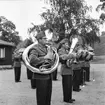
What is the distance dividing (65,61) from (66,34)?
16034 mm

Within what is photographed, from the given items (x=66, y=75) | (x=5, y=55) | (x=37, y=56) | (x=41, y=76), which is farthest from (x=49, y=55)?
(x=5, y=55)

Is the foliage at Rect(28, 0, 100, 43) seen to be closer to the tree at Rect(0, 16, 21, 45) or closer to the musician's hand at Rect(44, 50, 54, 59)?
the musician's hand at Rect(44, 50, 54, 59)

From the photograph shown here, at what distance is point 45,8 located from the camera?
2567cm

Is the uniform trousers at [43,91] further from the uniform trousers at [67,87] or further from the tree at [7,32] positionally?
the tree at [7,32]

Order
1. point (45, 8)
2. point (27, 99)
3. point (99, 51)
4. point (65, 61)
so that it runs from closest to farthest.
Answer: point (65, 61), point (27, 99), point (45, 8), point (99, 51)

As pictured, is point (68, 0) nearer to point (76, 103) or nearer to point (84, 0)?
point (84, 0)

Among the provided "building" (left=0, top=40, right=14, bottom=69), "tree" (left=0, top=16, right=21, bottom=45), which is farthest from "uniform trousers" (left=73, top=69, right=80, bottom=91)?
"tree" (left=0, top=16, right=21, bottom=45)

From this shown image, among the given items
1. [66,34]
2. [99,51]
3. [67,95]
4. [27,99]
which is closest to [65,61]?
[67,95]

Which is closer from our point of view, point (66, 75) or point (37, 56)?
point (37, 56)

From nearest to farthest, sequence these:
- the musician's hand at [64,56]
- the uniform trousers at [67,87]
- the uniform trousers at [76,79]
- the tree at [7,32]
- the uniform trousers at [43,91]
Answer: the uniform trousers at [43,91], the musician's hand at [64,56], the uniform trousers at [67,87], the uniform trousers at [76,79], the tree at [7,32]

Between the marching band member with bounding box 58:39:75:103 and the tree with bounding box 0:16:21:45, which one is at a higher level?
the tree with bounding box 0:16:21:45

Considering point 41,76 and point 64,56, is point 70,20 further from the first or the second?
point 41,76

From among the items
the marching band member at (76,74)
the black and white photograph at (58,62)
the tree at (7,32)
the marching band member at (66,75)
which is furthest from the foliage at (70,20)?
the tree at (7,32)

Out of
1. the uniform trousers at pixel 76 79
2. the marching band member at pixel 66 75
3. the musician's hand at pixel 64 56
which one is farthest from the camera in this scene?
the uniform trousers at pixel 76 79
